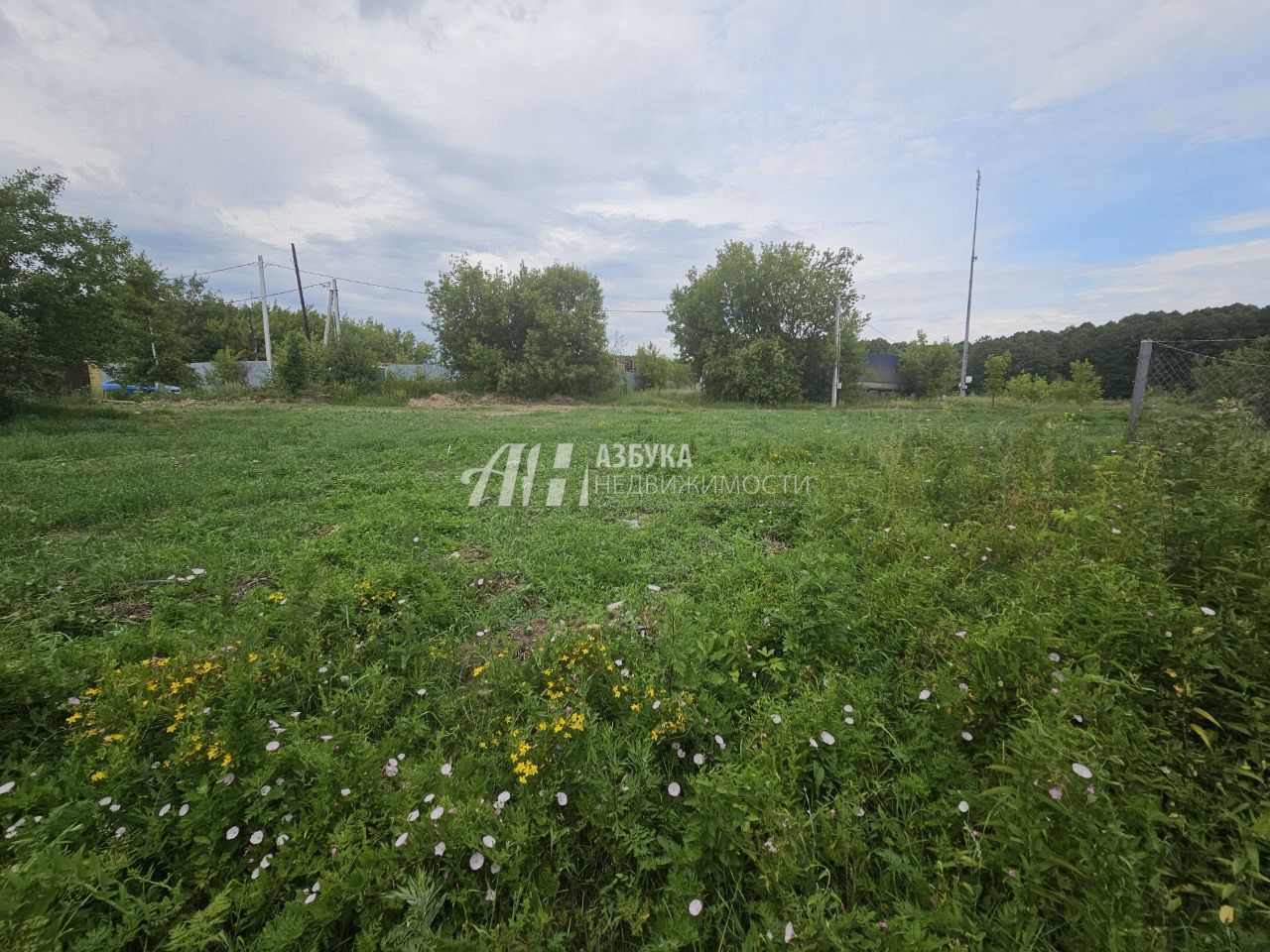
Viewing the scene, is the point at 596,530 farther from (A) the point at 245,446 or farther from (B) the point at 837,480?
(A) the point at 245,446

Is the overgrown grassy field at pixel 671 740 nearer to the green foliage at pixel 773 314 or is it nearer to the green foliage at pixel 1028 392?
the green foliage at pixel 1028 392

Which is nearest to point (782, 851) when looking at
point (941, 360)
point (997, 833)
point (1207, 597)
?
point (997, 833)

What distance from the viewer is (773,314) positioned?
91.5 feet

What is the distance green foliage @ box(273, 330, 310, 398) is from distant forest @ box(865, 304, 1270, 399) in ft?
103

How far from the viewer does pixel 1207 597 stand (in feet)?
6.63

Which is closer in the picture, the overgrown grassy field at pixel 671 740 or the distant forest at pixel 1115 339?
the overgrown grassy field at pixel 671 740

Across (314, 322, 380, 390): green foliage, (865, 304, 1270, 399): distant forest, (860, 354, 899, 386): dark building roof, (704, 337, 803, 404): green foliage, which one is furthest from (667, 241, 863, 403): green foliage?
(860, 354, 899, 386): dark building roof

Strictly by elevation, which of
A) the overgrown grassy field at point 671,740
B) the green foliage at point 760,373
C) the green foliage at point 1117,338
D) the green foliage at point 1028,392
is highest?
the green foliage at point 1117,338

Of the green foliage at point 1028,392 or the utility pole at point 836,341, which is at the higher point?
the utility pole at point 836,341

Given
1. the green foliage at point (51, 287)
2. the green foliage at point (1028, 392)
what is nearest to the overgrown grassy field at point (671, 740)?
the green foliage at point (51, 287)

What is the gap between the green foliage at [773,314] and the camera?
27078 millimetres

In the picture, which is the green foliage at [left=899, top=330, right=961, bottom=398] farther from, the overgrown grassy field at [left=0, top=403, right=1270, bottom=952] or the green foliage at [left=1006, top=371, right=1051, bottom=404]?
the overgrown grassy field at [left=0, top=403, right=1270, bottom=952]

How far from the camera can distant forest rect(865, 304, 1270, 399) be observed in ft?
116

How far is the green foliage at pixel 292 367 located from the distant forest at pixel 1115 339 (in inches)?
1239
